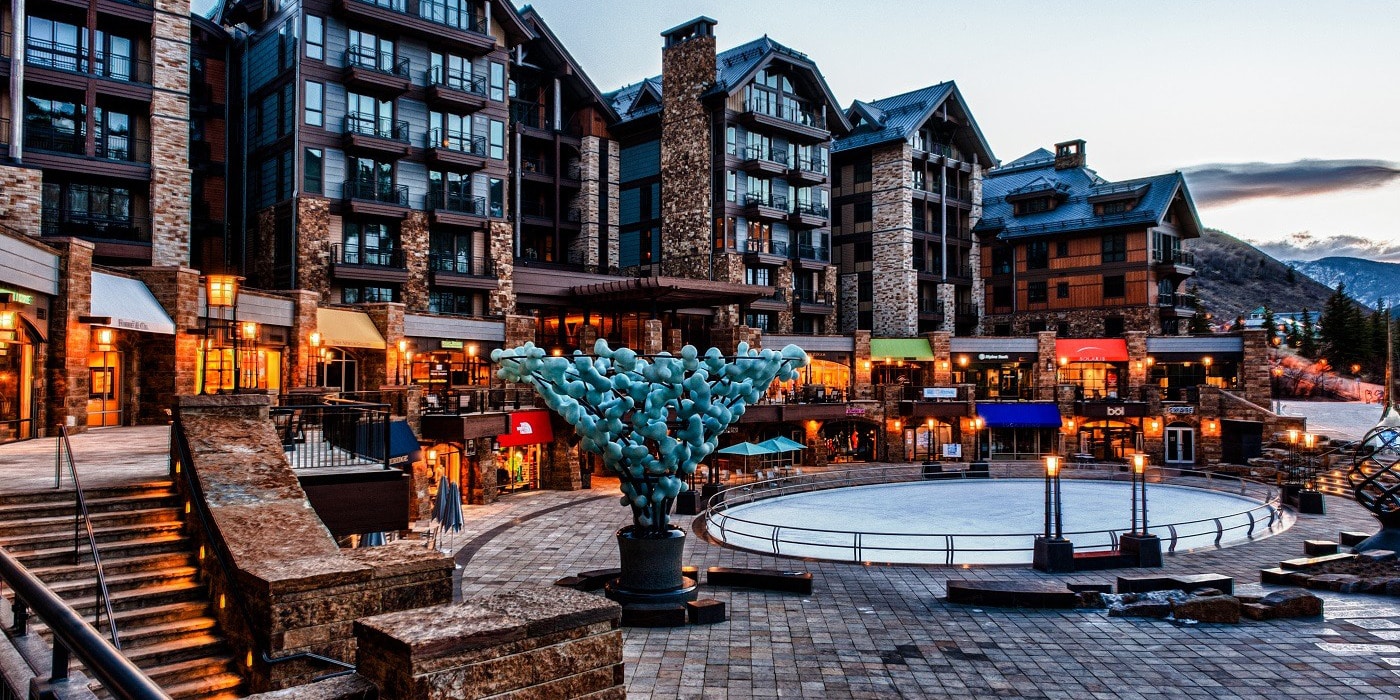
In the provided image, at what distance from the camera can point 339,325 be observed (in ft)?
110

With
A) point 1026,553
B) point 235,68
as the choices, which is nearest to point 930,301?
point 1026,553

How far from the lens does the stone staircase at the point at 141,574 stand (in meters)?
7.93

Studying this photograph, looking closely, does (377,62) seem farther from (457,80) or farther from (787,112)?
(787,112)

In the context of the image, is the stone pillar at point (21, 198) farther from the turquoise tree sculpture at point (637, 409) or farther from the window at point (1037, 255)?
the window at point (1037, 255)

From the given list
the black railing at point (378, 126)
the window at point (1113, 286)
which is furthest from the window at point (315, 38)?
the window at point (1113, 286)

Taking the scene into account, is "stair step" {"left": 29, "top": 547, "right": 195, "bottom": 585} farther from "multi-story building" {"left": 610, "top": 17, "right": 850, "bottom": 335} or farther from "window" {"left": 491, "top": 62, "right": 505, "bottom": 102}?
"multi-story building" {"left": 610, "top": 17, "right": 850, "bottom": 335}

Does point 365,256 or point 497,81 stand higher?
point 497,81

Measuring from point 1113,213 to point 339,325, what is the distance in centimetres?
4898

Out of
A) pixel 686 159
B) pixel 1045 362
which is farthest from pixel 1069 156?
pixel 686 159

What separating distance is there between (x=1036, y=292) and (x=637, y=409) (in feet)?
166

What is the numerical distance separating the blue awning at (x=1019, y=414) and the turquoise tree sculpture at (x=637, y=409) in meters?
Result: 35.4

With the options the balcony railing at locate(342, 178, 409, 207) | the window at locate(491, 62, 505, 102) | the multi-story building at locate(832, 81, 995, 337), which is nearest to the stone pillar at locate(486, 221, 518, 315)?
the balcony railing at locate(342, 178, 409, 207)

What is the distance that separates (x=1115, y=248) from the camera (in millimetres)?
57594

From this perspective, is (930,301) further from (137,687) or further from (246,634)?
(137,687)
